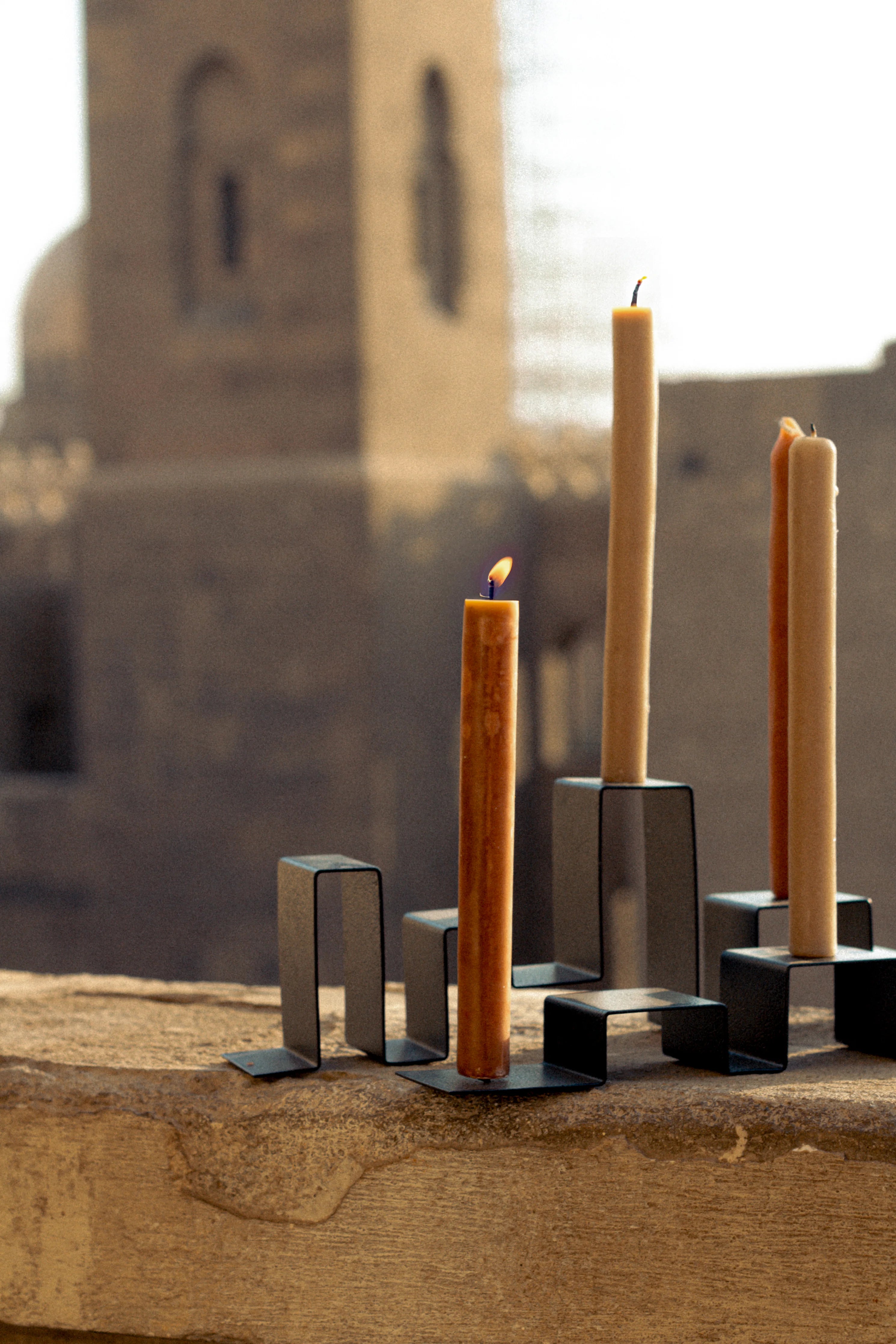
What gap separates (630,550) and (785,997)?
1.03 feet

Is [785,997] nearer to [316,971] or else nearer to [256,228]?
[316,971]

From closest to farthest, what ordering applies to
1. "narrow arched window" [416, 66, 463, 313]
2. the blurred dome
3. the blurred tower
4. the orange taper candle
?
1. the orange taper candle
2. the blurred tower
3. "narrow arched window" [416, 66, 463, 313]
4. the blurred dome

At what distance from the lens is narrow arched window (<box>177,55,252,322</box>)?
8.03 metres

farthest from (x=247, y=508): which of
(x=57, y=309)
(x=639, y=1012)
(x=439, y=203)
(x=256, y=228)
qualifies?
(x=57, y=309)

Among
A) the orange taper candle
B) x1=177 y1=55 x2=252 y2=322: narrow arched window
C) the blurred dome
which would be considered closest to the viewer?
the orange taper candle

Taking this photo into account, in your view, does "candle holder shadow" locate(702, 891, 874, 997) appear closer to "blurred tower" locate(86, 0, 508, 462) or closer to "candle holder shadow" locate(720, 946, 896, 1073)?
"candle holder shadow" locate(720, 946, 896, 1073)

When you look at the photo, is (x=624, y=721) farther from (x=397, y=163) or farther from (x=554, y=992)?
(x=397, y=163)

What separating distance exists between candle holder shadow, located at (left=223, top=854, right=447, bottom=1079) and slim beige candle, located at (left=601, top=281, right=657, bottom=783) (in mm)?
191

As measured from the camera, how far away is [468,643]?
0.94 metres

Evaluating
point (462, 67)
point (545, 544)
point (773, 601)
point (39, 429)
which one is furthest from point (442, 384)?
point (773, 601)

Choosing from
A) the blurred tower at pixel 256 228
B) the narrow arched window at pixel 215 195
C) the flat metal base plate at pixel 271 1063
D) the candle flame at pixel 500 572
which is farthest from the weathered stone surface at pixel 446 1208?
the narrow arched window at pixel 215 195

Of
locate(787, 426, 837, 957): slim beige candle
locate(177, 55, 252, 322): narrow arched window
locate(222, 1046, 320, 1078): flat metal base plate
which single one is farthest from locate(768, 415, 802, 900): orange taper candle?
locate(177, 55, 252, 322): narrow arched window

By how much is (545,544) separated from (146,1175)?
814 cm

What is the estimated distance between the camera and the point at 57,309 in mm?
14570
